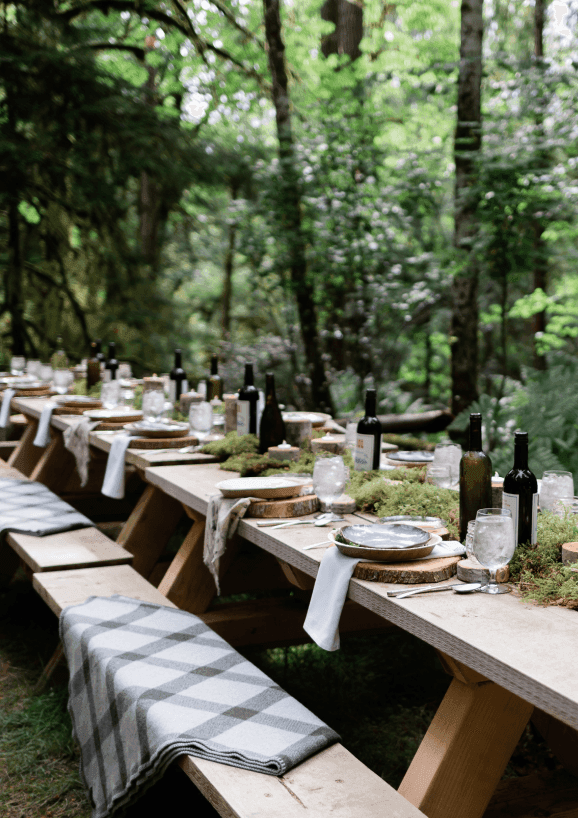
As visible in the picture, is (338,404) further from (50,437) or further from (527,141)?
(50,437)

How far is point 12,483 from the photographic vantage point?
3707 millimetres

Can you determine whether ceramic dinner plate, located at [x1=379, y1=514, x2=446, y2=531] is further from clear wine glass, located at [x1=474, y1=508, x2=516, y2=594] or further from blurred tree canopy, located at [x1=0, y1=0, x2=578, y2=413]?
blurred tree canopy, located at [x1=0, y1=0, x2=578, y2=413]

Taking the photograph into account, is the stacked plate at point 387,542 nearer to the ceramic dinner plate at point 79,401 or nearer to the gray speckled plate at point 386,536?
the gray speckled plate at point 386,536

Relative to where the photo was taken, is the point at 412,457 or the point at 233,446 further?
the point at 233,446

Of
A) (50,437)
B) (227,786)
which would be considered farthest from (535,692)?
(50,437)

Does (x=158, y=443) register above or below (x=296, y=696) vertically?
above

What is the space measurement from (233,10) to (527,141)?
6325 millimetres

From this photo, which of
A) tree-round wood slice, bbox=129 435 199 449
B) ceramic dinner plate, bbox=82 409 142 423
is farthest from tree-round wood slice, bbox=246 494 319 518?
ceramic dinner plate, bbox=82 409 142 423

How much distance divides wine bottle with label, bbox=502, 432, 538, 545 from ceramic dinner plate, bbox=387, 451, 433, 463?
3.10ft

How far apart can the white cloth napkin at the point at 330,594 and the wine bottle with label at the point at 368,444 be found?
0.73m

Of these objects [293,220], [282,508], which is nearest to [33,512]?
[282,508]

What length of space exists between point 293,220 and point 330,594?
6336 mm

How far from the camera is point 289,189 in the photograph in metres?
7.39

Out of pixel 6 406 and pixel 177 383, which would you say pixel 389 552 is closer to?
pixel 177 383
